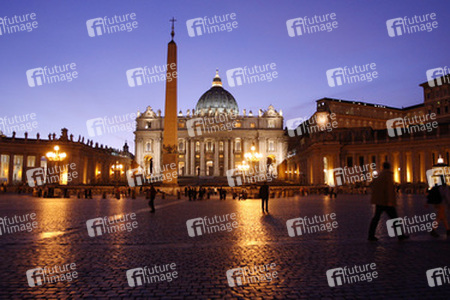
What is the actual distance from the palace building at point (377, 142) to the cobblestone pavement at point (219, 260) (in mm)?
32102

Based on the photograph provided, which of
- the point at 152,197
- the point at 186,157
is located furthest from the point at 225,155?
the point at 152,197

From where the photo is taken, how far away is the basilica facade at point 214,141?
307ft

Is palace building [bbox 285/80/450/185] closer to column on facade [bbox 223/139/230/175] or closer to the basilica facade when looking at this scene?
the basilica facade

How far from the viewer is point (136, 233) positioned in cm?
1009

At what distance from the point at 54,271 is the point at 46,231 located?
4930mm

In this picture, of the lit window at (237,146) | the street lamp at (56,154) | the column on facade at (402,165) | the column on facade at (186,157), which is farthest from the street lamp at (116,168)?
the column on facade at (402,165)

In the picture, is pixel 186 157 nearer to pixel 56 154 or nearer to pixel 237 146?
pixel 237 146

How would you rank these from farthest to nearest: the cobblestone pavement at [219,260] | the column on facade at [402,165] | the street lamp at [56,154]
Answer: the column on facade at [402,165] < the street lamp at [56,154] < the cobblestone pavement at [219,260]

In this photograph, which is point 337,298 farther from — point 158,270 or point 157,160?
point 157,160

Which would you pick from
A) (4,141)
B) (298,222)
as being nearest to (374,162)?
(298,222)

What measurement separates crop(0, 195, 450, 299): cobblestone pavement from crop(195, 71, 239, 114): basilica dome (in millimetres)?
96930

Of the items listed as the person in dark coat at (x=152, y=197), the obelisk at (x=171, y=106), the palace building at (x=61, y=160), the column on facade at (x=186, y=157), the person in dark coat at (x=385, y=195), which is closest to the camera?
the person in dark coat at (x=385, y=195)

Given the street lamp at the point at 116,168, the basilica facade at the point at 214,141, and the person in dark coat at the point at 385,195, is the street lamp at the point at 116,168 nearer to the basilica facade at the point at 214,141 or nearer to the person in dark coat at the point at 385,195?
the basilica facade at the point at 214,141

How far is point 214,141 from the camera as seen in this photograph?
311ft
